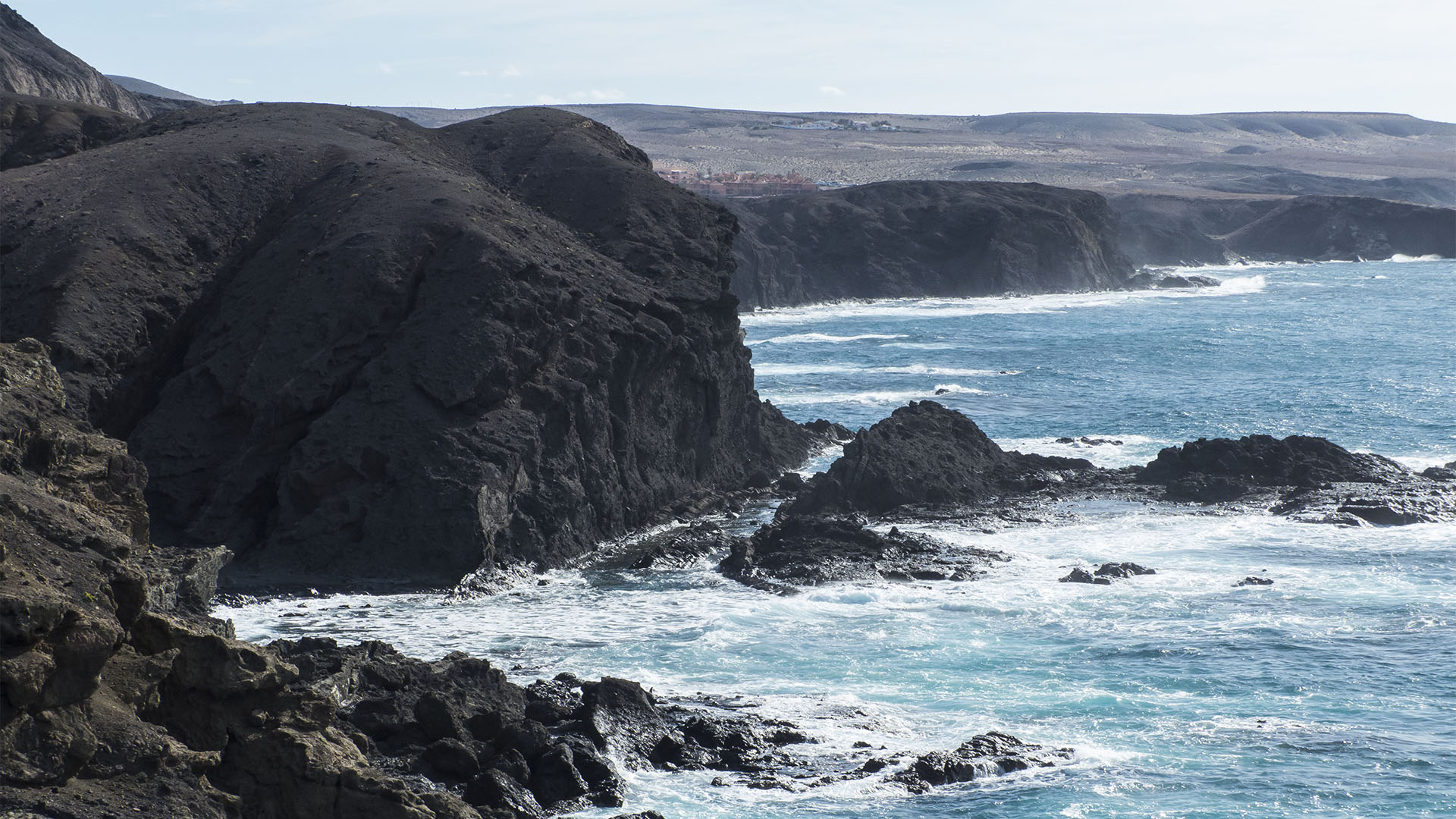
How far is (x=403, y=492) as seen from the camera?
29.8 meters

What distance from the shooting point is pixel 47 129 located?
4184 centimetres

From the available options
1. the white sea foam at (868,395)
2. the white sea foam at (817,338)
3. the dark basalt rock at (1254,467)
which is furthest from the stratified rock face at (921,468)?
the white sea foam at (817,338)

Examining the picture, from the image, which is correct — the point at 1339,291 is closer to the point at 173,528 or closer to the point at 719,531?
the point at 719,531

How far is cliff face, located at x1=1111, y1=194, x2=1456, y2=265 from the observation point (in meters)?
136

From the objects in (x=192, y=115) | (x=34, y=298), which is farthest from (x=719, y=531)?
(x=192, y=115)

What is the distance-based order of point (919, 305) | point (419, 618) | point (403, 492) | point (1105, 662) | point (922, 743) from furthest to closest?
1. point (919, 305)
2. point (403, 492)
3. point (419, 618)
4. point (1105, 662)
5. point (922, 743)

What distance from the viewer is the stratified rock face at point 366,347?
29922 millimetres

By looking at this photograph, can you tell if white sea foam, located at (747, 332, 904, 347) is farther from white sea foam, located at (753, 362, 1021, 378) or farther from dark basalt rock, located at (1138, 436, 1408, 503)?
dark basalt rock, located at (1138, 436, 1408, 503)

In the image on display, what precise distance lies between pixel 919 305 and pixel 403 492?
247ft

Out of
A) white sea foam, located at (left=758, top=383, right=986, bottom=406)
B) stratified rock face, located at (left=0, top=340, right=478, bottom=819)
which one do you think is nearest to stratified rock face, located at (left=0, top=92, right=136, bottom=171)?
white sea foam, located at (left=758, top=383, right=986, bottom=406)

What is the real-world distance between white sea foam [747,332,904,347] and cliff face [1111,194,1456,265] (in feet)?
203

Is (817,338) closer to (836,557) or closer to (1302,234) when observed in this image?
(836,557)

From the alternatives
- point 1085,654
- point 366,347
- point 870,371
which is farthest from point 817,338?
point 1085,654

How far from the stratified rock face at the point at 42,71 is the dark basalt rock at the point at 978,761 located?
50981 millimetres
